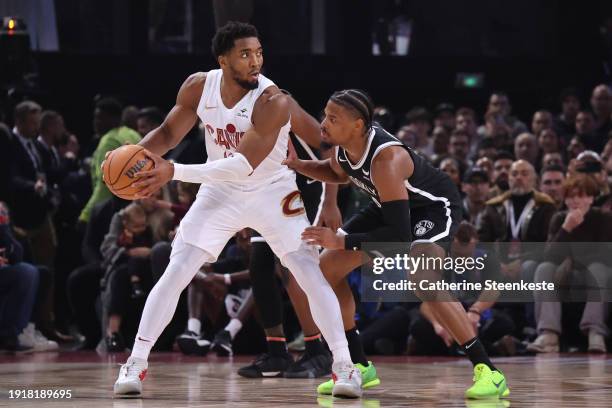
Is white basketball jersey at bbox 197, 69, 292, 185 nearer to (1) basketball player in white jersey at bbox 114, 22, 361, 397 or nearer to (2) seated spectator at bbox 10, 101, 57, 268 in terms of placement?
(1) basketball player in white jersey at bbox 114, 22, 361, 397

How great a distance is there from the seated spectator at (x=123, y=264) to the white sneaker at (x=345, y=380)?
3.79 metres

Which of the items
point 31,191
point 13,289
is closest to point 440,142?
point 31,191

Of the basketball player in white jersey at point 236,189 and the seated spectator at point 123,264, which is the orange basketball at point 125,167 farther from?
the seated spectator at point 123,264

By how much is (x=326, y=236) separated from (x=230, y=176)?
1.72ft

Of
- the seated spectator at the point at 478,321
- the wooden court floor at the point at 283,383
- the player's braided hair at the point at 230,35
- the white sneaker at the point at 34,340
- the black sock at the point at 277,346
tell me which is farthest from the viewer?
the white sneaker at the point at 34,340

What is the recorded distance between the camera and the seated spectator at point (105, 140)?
1017 centimetres

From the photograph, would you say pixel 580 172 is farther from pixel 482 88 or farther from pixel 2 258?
pixel 482 88

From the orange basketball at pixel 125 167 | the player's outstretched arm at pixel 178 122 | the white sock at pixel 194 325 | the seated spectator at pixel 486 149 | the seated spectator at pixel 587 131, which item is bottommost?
the white sock at pixel 194 325

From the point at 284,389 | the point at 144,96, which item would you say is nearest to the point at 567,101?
the point at 144,96

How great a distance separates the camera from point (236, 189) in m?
6.20

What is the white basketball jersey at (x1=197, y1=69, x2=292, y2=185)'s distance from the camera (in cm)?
618

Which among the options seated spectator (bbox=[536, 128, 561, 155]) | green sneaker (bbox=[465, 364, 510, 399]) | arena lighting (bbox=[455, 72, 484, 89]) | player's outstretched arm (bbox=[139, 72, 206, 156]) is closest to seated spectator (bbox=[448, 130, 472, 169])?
seated spectator (bbox=[536, 128, 561, 155])

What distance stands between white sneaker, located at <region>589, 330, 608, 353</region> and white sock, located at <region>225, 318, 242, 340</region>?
8.22 feet

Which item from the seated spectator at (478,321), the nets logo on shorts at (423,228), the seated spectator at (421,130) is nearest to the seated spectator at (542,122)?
the seated spectator at (421,130)
